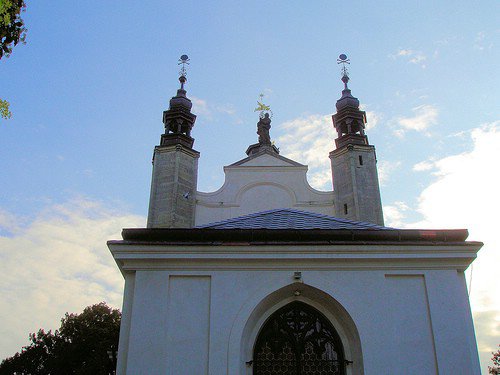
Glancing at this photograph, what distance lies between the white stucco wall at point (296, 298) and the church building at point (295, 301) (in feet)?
0.05

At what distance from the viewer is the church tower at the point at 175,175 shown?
25.8 metres

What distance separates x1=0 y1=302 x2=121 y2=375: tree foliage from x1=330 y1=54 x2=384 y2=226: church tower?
1634cm

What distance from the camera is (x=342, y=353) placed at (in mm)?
7898

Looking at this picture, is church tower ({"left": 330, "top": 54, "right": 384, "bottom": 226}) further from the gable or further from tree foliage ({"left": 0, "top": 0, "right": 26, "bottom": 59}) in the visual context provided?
tree foliage ({"left": 0, "top": 0, "right": 26, "bottom": 59})

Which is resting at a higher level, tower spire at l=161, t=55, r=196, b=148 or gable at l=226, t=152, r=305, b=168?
tower spire at l=161, t=55, r=196, b=148

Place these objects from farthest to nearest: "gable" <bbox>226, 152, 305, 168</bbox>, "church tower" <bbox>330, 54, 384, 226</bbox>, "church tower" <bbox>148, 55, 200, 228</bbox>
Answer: "gable" <bbox>226, 152, 305, 168</bbox> → "church tower" <bbox>330, 54, 384, 226</bbox> → "church tower" <bbox>148, 55, 200, 228</bbox>

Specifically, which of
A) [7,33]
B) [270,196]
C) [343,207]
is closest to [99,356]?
[270,196]

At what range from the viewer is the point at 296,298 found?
8.17m

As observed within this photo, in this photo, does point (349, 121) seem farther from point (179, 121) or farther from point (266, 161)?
point (179, 121)

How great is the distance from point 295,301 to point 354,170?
2017cm

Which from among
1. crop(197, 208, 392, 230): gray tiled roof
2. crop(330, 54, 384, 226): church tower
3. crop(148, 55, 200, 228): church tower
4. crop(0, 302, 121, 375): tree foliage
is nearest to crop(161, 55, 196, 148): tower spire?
crop(148, 55, 200, 228): church tower

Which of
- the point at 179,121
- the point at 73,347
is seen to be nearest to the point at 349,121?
the point at 179,121

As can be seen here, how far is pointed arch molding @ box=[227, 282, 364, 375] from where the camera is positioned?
299 inches

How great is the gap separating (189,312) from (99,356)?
83.2 ft
